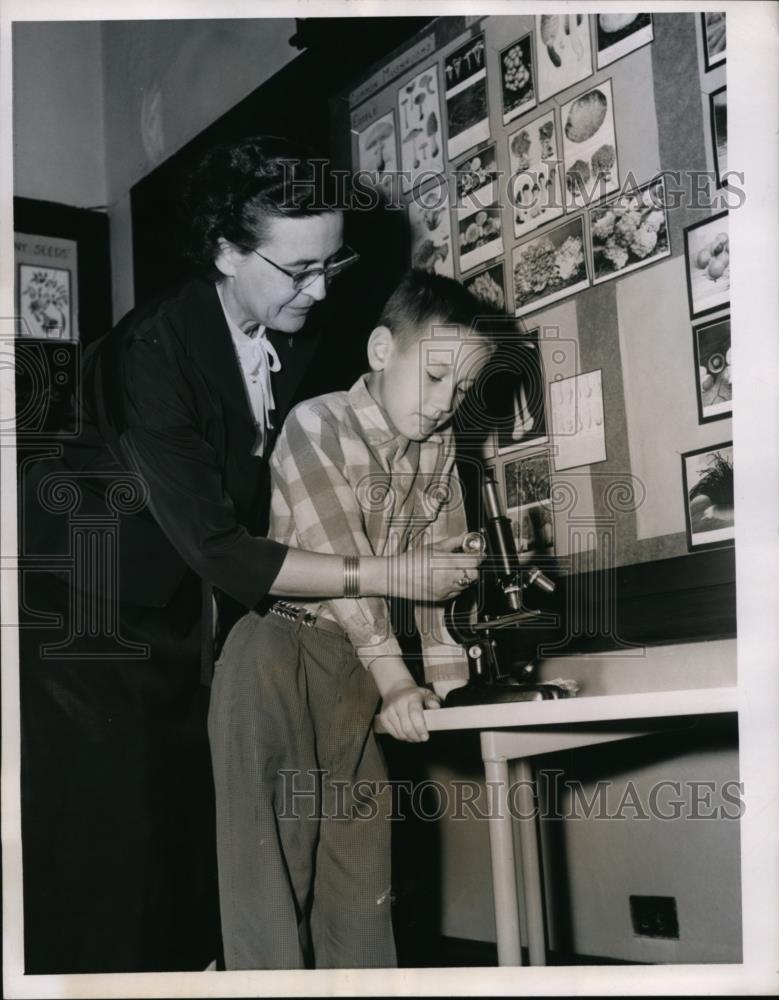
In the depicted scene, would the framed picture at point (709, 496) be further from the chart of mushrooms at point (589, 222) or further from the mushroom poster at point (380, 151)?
the mushroom poster at point (380, 151)

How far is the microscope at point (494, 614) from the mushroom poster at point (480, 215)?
1.26 ft

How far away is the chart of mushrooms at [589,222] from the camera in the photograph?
155 cm

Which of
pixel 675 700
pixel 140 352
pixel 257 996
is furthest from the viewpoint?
pixel 140 352

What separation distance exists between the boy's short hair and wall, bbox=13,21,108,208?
1.88ft

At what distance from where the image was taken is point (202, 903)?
1.58 m

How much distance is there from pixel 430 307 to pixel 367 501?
329 millimetres

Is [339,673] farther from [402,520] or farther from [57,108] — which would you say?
[57,108]

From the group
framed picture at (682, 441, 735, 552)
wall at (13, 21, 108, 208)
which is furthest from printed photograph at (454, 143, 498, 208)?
wall at (13, 21, 108, 208)

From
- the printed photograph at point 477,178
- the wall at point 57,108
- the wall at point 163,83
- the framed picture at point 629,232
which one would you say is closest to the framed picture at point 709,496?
the framed picture at point 629,232

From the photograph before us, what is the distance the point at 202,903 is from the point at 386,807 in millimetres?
324

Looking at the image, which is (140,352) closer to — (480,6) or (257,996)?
(480,6)

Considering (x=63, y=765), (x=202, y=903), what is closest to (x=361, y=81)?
(x=63, y=765)

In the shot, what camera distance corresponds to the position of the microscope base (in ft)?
4.95

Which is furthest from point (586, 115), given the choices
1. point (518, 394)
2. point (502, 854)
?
point (502, 854)
